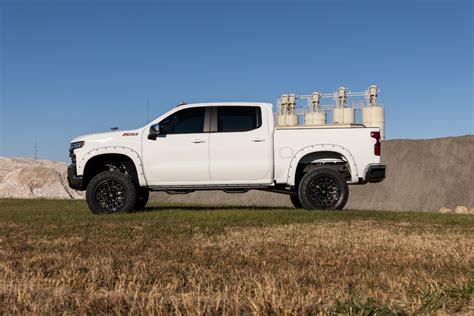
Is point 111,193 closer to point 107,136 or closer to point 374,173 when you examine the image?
point 107,136

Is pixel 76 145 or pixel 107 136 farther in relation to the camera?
pixel 76 145

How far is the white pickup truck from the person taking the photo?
1098cm

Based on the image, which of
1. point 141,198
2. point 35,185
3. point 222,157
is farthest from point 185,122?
point 35,185

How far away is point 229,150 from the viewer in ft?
36.1

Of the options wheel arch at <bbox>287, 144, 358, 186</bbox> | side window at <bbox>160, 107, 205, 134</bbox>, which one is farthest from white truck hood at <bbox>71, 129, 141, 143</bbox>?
wheel arch at <bbox>287, 144, 358, 186</bbox>

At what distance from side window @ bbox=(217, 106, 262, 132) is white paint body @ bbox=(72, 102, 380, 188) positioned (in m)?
0.19

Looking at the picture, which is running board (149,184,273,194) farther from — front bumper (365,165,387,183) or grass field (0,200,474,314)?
grass field (0,200,474,314)

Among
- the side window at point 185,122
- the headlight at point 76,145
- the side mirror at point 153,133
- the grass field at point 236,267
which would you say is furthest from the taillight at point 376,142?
the headlight at point 76,145

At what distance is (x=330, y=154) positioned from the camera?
11.4m

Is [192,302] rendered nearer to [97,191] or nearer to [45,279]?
[45,279]

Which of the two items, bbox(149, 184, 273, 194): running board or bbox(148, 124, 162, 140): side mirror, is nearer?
bbox(148, 124, 162, 140): side mirror

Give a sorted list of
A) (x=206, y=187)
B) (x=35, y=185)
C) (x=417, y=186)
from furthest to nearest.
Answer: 1. (x=35, y=185)
2. (x=417, y=186)
3. (x=206, y=187)

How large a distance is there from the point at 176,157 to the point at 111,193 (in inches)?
65.3

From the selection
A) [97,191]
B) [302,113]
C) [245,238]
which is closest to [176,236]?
[245,238]
